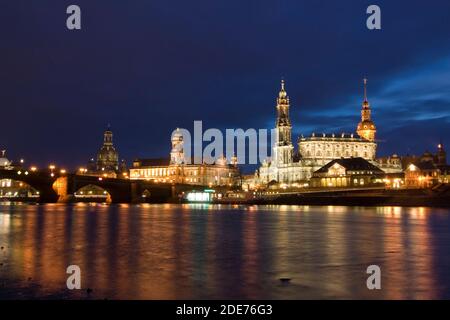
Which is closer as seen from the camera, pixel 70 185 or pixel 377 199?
pixel 377 199

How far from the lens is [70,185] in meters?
145

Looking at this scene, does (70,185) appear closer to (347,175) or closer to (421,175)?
(347,175)

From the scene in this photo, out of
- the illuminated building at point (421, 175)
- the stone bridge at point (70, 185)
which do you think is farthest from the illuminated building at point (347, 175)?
the stone bridge at point (70, 185)

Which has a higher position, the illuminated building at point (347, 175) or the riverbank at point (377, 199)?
the illuminated building at point (347, 175)

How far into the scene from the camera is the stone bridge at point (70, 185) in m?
140

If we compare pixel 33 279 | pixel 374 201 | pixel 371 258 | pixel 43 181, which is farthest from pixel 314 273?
pixel 43 181

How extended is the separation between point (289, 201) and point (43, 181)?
59.1 m

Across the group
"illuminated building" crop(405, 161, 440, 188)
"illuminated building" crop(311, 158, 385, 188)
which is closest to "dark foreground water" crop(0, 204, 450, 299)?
"illuminated building" crop(405, 161, 440, 188)

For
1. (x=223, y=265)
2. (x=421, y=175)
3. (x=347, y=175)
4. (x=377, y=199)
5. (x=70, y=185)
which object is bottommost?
(x=223, y=265)

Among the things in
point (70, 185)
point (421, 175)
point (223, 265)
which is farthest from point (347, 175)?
point (223, 265)

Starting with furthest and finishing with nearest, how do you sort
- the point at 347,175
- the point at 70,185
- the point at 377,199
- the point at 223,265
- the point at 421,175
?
the point at 347,175, the point at 421,175, the point at 70,185, the point at 377,199, the point at 223,265

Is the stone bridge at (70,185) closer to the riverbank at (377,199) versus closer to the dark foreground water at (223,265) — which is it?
the riverbank at (377,199)

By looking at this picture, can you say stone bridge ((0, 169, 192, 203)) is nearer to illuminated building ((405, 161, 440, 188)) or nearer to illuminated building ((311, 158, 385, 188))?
illuminated building ((311, 158, 385, 188))
